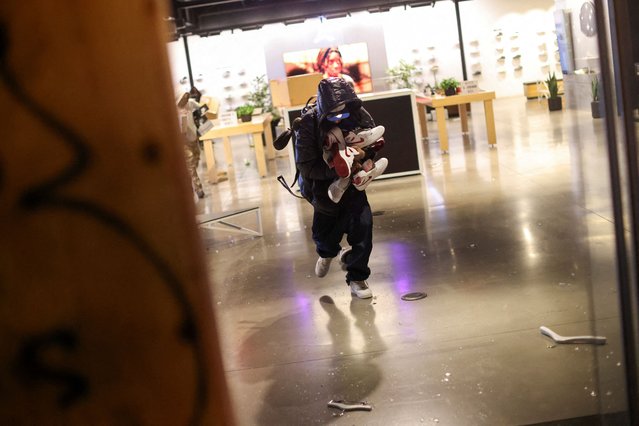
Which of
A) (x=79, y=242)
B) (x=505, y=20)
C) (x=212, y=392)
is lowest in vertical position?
(x=212, y=392)

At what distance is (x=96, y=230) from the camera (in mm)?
1034

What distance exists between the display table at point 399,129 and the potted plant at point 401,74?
440 inches

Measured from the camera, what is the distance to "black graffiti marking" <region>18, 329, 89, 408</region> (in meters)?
1.06

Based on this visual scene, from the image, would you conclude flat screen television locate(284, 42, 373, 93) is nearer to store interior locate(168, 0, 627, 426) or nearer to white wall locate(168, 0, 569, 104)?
→ white wall locate(168, 0, 569, 104)

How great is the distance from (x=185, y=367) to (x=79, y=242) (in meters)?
0.22

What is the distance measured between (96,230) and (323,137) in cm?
376

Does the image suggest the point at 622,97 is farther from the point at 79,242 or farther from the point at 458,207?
the point at 458,207

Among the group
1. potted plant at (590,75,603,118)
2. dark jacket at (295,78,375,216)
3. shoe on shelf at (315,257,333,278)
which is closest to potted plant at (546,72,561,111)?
shoe on shelf at (315,257,333,278)

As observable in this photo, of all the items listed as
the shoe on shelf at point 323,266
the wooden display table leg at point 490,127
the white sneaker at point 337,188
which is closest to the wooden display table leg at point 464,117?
the wooden display table leg at point 490,127

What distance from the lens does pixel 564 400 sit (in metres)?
3.29

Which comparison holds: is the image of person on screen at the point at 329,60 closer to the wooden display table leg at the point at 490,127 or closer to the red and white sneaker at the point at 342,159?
the wooden display table leg at the point at 490,127

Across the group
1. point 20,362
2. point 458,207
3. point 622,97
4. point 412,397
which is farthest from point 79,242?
point 458,207

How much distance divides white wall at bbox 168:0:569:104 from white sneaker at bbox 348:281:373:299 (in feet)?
60.1

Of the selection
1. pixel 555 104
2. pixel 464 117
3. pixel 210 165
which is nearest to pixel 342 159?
pixel 210 165
